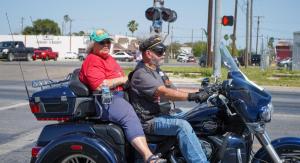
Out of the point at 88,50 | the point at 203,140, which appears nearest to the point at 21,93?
the point at 88,50

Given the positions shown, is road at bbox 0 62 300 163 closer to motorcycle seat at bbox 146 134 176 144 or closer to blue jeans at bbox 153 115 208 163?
motorcycle seat at bbox 146 134 176 144

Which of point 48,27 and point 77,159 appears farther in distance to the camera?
point 48,27

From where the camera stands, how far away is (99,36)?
5.01m

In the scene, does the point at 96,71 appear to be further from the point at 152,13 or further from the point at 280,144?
the point at 152,13

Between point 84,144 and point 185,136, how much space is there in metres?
0.94

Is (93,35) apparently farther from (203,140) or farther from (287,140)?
(287,140)

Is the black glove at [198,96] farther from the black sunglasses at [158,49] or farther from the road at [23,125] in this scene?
the road at [23,125]

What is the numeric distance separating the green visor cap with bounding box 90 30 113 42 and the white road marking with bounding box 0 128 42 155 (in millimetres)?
2844

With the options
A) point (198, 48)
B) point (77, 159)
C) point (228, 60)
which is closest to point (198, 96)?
point (228, 60)

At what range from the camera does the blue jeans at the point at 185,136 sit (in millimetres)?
4344

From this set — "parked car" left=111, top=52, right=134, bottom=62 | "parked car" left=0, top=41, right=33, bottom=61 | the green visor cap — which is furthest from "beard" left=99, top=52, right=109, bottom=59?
"parked car" left=111, top=52, right=134, bottom=62

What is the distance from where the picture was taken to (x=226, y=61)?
462 centimetres

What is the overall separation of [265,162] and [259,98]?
2.05 ft

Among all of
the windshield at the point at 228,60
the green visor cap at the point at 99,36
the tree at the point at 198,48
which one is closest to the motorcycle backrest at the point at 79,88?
the green visor cap at the point at 99,36
